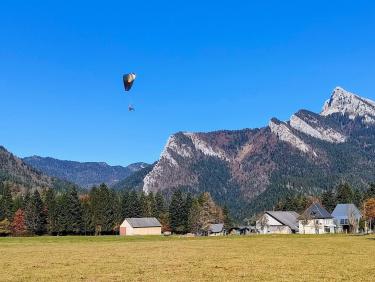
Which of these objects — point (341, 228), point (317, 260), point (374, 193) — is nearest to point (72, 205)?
point (341, 228)

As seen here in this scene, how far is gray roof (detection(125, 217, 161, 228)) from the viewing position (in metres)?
161

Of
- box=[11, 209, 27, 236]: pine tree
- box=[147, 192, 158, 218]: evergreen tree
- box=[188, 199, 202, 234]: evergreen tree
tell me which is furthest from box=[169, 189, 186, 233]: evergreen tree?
box=[11, 209, 27, 236]: pine tree

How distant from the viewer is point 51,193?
160 m

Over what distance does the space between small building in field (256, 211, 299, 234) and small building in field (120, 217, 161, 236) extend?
1317 inches

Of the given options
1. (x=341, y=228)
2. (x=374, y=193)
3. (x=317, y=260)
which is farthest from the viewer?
(x=374, y=193)

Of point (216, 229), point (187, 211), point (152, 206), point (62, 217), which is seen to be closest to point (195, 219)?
point (187, 211)

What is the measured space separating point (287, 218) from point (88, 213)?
2465 inches

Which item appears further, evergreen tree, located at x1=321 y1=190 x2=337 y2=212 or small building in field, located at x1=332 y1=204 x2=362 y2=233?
evergreen tree, located at x1=321 y1=190 x2=337 y2=212

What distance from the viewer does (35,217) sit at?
148500 millimetres

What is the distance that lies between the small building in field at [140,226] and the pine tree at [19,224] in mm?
28973

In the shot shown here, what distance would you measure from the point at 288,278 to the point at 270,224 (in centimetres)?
13993

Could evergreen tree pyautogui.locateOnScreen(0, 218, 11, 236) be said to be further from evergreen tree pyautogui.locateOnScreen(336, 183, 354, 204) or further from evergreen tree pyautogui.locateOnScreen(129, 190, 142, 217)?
evergreen tree pyautogui.locateOnScreen(336, 183, 354, 204)

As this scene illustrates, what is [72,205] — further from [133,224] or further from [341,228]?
[341,228]

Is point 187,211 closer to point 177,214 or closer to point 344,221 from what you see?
point 177,214
